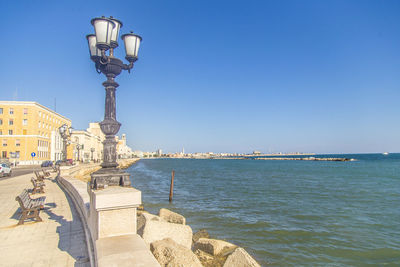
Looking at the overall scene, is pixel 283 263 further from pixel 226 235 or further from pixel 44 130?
pixel 44 130

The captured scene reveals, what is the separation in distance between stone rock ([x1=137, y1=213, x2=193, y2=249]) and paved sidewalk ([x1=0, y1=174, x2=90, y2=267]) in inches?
60.5

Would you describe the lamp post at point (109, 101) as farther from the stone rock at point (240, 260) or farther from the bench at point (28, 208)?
the bench at point (28, 208)

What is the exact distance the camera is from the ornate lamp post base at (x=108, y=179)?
426cm

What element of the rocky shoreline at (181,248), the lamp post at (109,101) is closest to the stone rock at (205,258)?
the rocky shoreline at (181,248)

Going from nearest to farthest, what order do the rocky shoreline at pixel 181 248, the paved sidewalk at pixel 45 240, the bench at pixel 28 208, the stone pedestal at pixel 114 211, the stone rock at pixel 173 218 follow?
the stone pedestal at pixel 114 211 < the paved sidewalk at pixel 45 240 < the rocky shoreline at pixel 181 248 < the bench at pixel 28 208 < the stone rock at pixel 173 218

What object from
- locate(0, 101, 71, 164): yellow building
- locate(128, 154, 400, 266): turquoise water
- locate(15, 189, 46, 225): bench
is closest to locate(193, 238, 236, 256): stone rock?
locate(128, 154, 400, 266): turquoise water

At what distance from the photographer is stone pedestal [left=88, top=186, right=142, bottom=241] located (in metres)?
3.80

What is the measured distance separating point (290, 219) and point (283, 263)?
6.11 metres

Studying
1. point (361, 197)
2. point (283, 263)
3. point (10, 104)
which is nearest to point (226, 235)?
point (283, 263)

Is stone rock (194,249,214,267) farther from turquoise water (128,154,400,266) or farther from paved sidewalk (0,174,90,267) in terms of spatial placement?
paved sidewalk (0,174,90,267)

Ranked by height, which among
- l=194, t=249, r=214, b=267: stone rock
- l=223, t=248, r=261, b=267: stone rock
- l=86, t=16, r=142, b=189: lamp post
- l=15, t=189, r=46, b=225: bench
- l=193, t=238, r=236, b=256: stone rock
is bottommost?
l=194, t=249, r=214, b=267: stone rock

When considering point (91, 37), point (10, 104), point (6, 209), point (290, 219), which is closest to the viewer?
point (91, 37)

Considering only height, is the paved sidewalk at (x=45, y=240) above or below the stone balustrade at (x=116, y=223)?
below

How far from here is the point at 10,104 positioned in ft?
178
